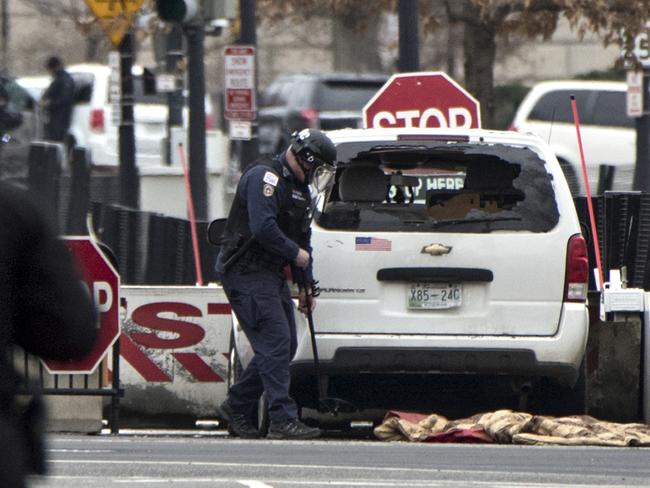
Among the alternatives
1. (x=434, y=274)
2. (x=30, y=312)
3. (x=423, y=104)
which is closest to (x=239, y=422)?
(x=434, y=274)

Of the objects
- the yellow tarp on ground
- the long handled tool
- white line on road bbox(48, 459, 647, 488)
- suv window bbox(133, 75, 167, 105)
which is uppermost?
suv window bbox(133, 75, 167, 105)

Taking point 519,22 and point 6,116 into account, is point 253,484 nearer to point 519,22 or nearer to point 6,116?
point 519,22

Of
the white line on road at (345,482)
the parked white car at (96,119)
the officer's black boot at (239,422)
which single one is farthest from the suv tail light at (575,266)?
the parked white car at (96,119)

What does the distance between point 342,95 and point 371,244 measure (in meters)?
19.9

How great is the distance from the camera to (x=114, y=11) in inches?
628

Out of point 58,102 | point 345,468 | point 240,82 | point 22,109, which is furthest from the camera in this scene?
point 22,109

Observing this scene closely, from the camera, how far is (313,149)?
31.3 ft

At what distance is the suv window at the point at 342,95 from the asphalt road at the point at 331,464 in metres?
19.8

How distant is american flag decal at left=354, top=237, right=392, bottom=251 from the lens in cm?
969

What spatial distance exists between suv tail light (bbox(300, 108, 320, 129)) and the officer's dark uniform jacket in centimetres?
1847

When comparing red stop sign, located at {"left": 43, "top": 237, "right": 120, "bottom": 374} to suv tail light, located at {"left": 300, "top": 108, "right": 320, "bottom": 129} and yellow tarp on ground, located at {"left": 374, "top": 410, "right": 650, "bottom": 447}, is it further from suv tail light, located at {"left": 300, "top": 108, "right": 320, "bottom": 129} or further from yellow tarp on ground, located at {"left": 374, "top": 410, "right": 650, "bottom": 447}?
suv tail light, located at {"left": 300, "top": 108, "right": 320, "bottom": 129}

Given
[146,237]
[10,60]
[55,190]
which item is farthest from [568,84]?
[10,60]

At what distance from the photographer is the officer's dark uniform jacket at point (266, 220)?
955 centimetres

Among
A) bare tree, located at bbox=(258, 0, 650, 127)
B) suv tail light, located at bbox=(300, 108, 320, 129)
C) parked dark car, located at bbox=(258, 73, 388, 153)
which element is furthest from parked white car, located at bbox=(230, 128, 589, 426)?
parked dark car, located at bbox=(258, 73, 388, 153)
